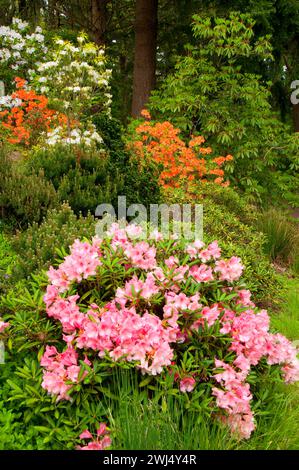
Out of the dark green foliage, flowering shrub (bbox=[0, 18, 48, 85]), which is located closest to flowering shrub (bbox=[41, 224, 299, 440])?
the dark green foliage

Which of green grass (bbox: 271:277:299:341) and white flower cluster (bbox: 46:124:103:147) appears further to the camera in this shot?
white flower cluster (bbox: 46:124:103:147)

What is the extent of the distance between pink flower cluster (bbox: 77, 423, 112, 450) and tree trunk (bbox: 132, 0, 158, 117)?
32.0 ft

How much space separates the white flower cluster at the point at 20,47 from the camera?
42.6ft

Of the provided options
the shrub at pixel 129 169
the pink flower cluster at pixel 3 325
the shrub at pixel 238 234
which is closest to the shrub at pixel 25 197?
the shrub at pixel 129 169

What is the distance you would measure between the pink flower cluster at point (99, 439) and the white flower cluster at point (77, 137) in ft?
15.5

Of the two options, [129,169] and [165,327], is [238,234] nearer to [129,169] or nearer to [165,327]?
[129,169]

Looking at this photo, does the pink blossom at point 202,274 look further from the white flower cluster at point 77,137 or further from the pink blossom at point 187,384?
the white flower cluster at point 77,137

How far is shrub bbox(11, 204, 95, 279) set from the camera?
4.27 metres

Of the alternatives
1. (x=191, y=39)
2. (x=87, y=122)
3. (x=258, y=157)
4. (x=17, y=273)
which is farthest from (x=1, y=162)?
(x=191, y=39)

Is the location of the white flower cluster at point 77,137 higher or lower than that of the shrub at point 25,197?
higher

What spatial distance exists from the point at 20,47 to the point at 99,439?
1202cm

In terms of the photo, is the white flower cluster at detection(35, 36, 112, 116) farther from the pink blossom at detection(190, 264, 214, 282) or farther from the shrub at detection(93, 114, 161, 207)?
the pink blossom at detection(190, 264, 214, 282)
